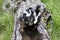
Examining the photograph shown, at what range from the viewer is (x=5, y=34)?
15.4ft

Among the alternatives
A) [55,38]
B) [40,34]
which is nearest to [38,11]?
[40,34]

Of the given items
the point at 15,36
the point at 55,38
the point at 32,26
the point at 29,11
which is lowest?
the point at 55,38

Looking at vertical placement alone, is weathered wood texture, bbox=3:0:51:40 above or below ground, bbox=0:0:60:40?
above

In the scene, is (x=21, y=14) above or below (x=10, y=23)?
above

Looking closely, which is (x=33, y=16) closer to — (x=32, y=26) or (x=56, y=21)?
(x=32, y=26)

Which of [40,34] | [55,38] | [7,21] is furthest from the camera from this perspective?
[7,21]

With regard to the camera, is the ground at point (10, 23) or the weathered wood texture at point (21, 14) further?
the ground at point (10, 23)

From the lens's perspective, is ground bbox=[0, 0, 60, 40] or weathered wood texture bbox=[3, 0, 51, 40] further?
ground bbox=[0, 0, 60, 40]

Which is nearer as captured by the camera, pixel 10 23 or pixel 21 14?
pixel 21 14

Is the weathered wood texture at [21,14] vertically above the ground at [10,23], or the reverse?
the weathered wood texture at [21,14]

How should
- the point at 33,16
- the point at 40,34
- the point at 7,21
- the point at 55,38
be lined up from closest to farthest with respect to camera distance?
1. the point at 33,16
2. the point at 40,34
3. the point at 55,38
4. the point at 7,21

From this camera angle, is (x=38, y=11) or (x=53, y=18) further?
(x=53, y=18)

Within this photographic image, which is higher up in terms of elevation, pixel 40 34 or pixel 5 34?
pixel 40 34

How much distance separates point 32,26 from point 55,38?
1132 millimetres
